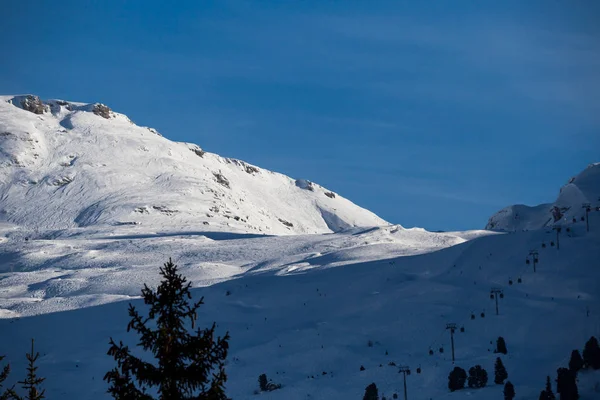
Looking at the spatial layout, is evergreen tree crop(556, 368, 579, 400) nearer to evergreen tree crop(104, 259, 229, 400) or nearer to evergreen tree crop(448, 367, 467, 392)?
evergreen tree crop(448, 367, 467, 392)

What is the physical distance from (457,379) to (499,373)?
279 cm

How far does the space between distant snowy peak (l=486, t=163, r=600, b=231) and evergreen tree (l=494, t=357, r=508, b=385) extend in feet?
177

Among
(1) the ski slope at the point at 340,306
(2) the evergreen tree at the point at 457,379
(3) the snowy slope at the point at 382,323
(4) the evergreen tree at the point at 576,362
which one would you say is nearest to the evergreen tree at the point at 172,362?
(3) the snowy slope at the point at 382,323

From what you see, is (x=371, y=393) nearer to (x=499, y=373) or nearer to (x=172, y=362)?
(x=499, y=373)

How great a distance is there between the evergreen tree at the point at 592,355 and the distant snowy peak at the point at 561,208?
51.9m

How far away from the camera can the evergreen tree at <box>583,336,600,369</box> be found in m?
53.8

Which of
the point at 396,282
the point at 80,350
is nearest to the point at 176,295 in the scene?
the point at 80,350

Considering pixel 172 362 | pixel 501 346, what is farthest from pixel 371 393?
pixel 172 362

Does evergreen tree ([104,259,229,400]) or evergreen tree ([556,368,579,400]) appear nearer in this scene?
evergreen tree ([104,259,229,400])

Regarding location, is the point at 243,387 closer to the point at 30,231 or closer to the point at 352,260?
the point at 352,260

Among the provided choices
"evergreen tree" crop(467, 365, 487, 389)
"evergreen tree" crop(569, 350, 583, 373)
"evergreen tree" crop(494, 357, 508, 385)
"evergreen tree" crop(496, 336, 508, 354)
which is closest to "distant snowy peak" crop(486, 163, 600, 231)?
"evergreen tree" crop(496, 336, 508, 354)

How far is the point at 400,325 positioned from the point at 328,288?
15.0 meters

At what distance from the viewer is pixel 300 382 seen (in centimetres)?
6091

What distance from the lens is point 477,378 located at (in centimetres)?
5447
